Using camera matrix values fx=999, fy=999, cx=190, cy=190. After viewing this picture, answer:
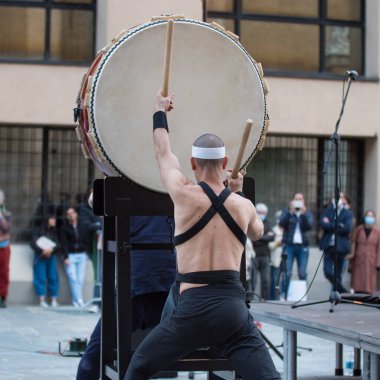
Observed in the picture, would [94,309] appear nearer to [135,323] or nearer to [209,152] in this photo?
[135,323]

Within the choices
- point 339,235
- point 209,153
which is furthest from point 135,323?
point 339,235

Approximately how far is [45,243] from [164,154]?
10.7 meters

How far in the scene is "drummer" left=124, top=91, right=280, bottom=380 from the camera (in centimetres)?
542

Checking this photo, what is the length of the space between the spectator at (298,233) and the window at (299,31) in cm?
276

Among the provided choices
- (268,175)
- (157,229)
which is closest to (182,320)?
(157,229)

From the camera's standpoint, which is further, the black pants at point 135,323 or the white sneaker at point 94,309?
the white sneaker at point 94,309

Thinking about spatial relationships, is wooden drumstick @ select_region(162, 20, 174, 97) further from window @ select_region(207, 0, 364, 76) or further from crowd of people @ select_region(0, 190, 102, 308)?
window @ select_region(207, 0, 364, 76)

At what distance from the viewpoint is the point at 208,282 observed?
5426 millimetres

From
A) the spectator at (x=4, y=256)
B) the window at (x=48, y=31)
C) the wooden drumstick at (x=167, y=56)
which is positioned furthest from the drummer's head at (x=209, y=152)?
the window at (x=48, y=31)

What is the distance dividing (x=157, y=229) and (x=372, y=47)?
41.2 feet

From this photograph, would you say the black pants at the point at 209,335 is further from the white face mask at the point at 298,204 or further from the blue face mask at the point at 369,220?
the blue face mask at the point at 369,220

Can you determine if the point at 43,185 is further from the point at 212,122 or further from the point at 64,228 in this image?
the point at 212,122

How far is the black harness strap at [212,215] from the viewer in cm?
545

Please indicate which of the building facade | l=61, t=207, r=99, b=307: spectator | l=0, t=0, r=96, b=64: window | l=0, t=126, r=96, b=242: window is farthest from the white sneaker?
l=0, t=0, r=96, b=64: window
